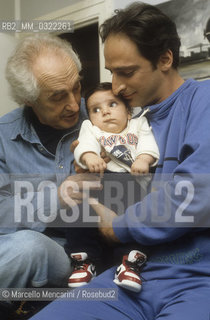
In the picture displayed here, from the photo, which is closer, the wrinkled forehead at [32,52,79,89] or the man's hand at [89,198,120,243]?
the man's hand at [89,198,120,243]

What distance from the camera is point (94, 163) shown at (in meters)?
0.74

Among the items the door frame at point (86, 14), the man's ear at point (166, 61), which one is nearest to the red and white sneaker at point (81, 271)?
the man's ear at point (166, 61)

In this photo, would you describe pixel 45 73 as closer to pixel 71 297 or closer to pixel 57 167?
pixel 57 167

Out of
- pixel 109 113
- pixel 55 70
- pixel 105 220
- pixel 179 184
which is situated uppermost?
pixel 55 70

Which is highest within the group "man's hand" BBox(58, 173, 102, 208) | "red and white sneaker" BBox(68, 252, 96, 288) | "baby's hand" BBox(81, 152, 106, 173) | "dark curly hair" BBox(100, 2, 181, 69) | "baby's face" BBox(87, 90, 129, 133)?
"dark curly hair" BBox(100, 2, 181, 69)

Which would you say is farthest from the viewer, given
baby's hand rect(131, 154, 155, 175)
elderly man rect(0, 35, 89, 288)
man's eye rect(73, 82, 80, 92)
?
man's eye rect(73, 82, 80, 92)

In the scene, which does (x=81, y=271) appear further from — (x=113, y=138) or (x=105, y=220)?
(x=113, y=138)

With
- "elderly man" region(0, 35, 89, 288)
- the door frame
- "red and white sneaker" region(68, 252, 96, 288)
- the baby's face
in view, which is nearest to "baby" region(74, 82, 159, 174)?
the baby's face

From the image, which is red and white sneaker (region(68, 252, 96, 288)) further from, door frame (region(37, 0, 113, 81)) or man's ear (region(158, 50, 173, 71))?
door frame (region(37, 0, 113, 81))

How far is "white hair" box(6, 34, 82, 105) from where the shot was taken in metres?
0.91

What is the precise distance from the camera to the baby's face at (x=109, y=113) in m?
0.80

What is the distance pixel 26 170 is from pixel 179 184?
48 centimetres

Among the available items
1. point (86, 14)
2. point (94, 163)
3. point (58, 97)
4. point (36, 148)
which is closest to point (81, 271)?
point (94, 163)

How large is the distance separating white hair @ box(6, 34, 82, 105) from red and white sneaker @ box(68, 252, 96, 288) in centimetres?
47
